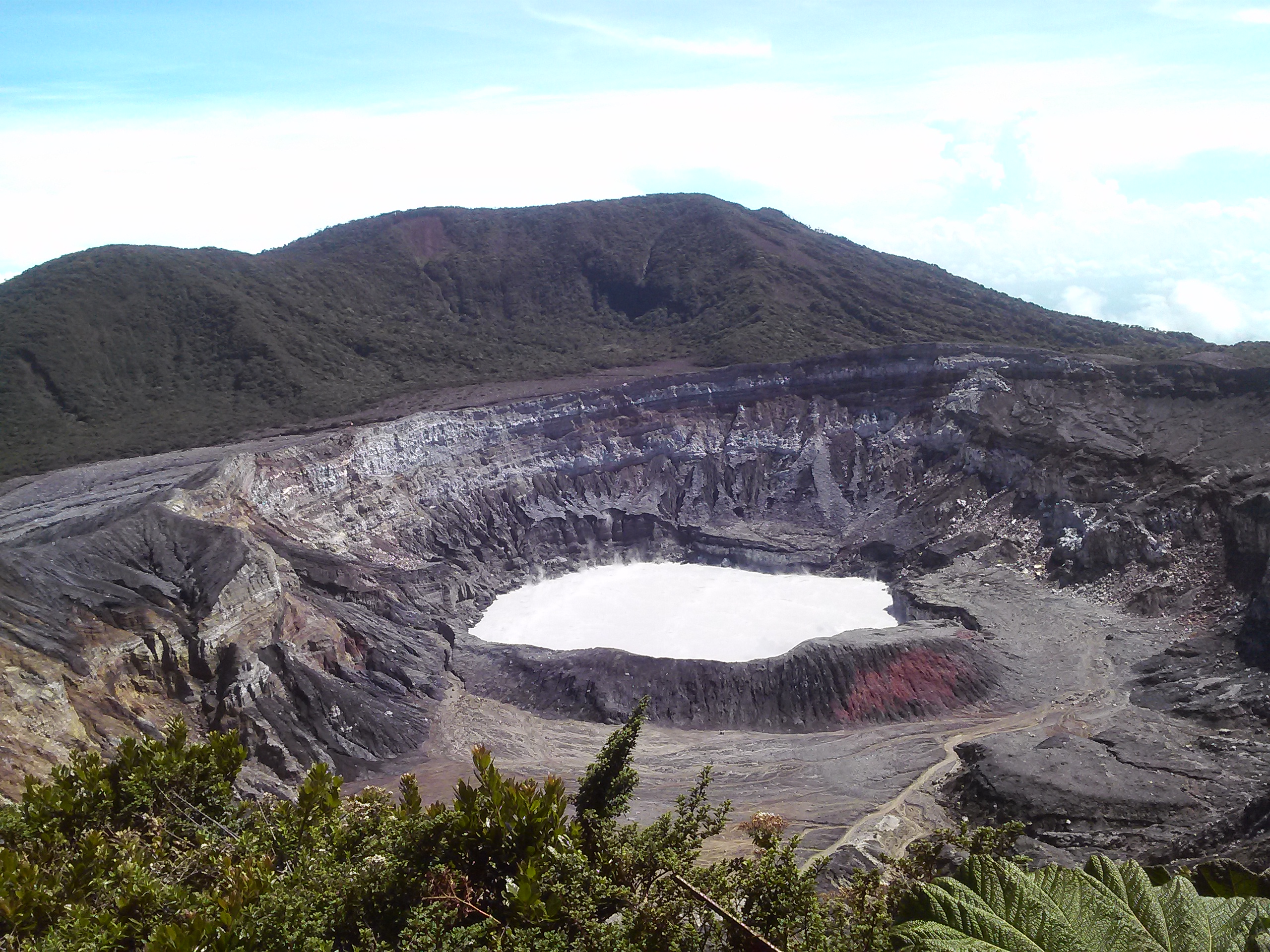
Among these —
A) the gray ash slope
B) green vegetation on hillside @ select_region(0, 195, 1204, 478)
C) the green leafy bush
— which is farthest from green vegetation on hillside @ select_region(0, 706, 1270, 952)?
green vegetation on hillside @ select_region(0, 195, 1204, 478)

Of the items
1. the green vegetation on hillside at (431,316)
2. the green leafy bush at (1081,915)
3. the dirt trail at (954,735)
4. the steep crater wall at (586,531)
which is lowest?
the dirt trail at (954,735)

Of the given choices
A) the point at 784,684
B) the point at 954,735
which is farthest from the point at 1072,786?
the point at 784,684

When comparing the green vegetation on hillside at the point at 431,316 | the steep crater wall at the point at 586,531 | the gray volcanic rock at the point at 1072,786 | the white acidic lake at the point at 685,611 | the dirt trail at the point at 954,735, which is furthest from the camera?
the green vegetation on hillside at the point at 431,316

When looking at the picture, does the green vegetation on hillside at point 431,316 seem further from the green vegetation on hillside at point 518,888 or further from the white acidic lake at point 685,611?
the green vegetation on hillside at point 518,888

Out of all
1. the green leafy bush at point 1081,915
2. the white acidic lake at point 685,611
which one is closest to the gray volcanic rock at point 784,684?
the white acidic lake at point 685,611

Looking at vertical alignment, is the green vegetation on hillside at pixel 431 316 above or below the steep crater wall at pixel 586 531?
above

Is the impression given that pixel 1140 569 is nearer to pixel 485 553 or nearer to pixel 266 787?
pixel 485 553

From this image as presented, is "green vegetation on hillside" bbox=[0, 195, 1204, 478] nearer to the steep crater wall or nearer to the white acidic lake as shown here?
the steep crater wall

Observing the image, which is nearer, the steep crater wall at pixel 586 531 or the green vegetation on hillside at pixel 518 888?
the green vegetation on hillside at pixel 518 888
